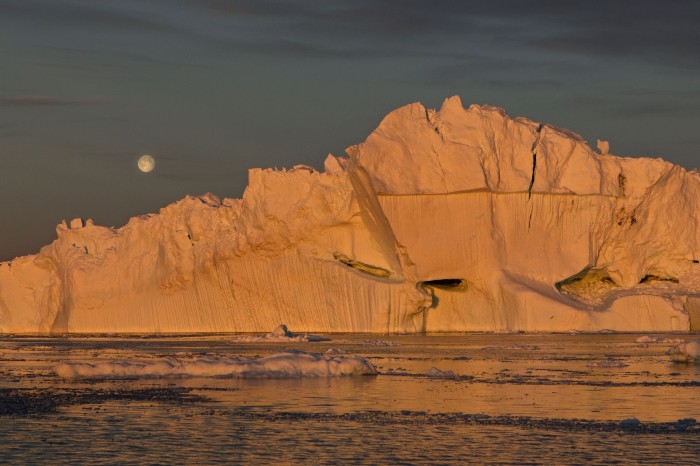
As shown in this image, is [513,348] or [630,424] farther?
[513,348]

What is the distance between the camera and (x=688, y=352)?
96.1ft

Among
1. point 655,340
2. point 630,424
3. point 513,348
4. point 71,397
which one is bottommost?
point 630,424

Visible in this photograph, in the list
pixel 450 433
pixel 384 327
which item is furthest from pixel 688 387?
pixel 384 327

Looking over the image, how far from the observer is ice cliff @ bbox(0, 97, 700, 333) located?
46.4m

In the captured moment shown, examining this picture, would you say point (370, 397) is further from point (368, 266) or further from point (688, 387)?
point (368, 266)

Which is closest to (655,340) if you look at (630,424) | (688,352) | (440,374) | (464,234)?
(688,352)

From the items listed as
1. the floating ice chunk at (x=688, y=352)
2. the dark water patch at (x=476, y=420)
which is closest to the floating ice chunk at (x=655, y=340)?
the floating ice chunk at (x=688, y=352)

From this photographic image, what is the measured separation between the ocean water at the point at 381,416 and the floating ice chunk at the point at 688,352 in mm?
599

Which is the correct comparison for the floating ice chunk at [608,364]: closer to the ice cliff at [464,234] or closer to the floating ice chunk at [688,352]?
the floating ice chunk at [688,352]

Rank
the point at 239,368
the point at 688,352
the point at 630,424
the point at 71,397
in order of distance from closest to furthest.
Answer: the point at 630,424 < the point at 71,397 < the point at 239,368 < the point at 688,352

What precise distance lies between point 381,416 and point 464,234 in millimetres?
29436

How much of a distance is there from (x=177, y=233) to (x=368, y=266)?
8.78 meters

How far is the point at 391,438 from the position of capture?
52.5 feet

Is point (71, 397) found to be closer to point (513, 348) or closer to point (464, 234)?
point (513, 348)
